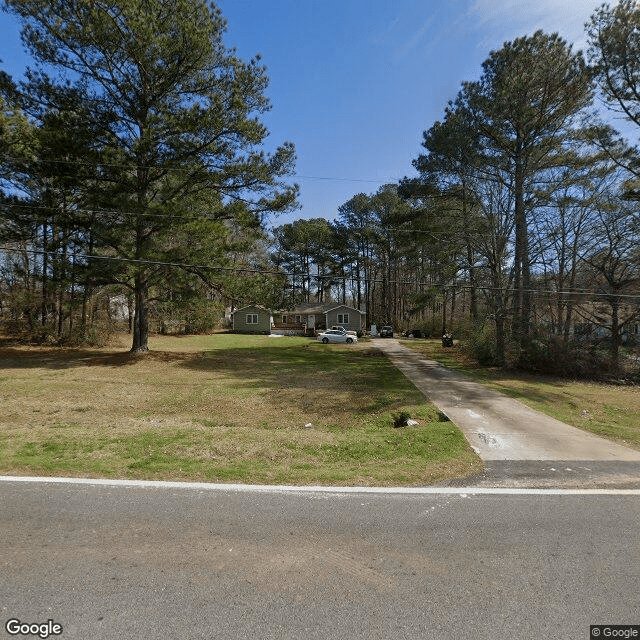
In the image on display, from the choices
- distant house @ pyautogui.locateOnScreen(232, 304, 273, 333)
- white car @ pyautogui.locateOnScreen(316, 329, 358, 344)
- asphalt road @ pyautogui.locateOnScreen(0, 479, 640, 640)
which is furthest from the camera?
distant house @ pyautogui.locateOnScreen(232, 304, 273, 333)

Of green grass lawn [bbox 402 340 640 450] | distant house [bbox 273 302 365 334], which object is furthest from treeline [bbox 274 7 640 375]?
distant house [bbox 273 302 365 334]

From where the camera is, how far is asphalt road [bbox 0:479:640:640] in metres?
2.29

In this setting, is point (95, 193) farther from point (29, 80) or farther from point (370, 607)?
point (370, 607)

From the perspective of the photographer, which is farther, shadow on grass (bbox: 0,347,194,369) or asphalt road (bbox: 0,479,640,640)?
shadow on grass (bbox: 0,347,194,369)

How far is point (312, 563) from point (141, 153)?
1714 centimetres

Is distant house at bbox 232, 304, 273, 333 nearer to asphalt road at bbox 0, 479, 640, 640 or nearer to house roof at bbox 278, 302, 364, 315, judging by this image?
house roof at bbox 278, 302, 364, 315

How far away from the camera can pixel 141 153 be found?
15680mm

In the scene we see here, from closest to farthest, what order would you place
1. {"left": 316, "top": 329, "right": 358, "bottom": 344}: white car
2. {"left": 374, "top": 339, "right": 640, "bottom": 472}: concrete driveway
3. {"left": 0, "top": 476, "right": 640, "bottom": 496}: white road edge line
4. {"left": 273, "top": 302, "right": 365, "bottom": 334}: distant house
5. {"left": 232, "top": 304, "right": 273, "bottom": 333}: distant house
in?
{"left": 0, "top": 476, "right": 640, "bottom": 496}: white road edge line, {"left": 374, "top": 339, "right": 640, "bottom": 472}: concrete driveway, {"left": 316, "top": 329, "right": 358, "bottom": 344}: white car, {"left": 232, "top": 304, "right": 273, "bottom": 333}: distant house, {"left": 273, "top": 302, "right": 365, "bottom": 334}: distant house

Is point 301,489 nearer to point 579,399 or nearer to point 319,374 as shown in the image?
point 319,374

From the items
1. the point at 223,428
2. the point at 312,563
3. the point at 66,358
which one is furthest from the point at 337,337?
the point at 312,563

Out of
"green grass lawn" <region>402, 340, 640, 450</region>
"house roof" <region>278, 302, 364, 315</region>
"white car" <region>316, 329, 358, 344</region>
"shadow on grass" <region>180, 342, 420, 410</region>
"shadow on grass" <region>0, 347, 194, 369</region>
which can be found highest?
"house roof" <region>278, 302, 364, 315</region>

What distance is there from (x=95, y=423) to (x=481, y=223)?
17842mm

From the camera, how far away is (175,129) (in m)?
15.4

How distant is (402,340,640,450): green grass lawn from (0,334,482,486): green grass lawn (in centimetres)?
318
